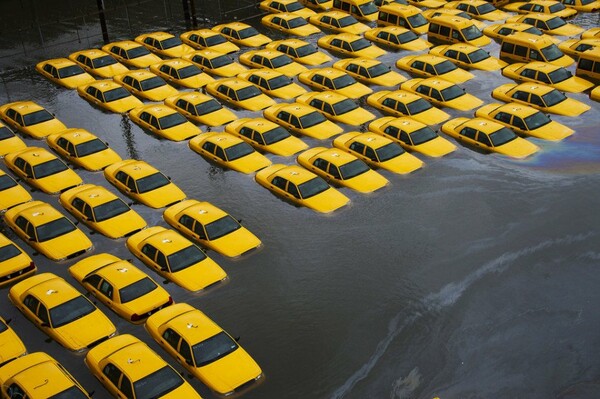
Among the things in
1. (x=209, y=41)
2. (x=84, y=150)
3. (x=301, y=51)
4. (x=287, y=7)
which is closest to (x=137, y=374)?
(x=84, y=150)

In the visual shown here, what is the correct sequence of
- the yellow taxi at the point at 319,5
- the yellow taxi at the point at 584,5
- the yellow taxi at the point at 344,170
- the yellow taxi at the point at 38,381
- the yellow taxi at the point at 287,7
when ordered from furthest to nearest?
1. the yellow taxi at the point at 319,5
2. the yellow taxi at the point at 287,7
3. the yellow taxi at the point at 584,5
4. the yellow taxi at the point at 344,170
5. the yellow taxi at the point at 38,381

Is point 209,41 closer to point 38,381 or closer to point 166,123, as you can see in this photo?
point 166,123

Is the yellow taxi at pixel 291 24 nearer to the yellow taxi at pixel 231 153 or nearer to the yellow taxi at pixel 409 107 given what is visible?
the yellow taxi at pixel 409 107

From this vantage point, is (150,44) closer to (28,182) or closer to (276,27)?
(276,27)

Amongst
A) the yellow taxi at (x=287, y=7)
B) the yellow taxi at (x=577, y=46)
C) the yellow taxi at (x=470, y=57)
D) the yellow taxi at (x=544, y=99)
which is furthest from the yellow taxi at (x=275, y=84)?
the yellow taxi at (x=577, y=46)

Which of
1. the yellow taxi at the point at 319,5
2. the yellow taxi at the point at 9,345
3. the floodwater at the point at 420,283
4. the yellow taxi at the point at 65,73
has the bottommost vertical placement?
the floodwater at the point at 420,283

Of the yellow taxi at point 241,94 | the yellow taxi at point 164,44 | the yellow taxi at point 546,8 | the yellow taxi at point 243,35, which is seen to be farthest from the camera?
the yellow taxi at point 546,8

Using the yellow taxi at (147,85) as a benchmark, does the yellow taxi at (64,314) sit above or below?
below
